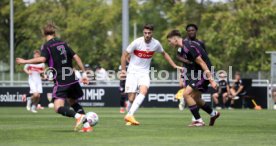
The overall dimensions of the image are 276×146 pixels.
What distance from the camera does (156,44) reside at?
18.9 meters

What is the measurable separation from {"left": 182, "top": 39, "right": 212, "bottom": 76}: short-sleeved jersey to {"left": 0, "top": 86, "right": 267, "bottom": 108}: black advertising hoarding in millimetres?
17704

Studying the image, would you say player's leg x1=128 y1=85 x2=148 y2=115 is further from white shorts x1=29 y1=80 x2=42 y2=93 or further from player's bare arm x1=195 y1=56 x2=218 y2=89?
white shorts x1=29 y1=80 x2=42 y2=93

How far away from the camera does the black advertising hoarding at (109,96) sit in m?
35.3

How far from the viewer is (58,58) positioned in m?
15.6

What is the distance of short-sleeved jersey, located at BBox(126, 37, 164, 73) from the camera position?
18.8 m

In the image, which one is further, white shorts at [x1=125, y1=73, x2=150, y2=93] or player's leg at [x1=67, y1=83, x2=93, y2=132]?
white shorts at [x1=125, y1=73, x2=150, y2=93]

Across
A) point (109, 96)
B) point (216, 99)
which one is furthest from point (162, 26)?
point (216, 99)

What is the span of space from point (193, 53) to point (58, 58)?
Result: 302 centimetres

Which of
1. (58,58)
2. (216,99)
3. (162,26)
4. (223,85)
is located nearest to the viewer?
(58,58)

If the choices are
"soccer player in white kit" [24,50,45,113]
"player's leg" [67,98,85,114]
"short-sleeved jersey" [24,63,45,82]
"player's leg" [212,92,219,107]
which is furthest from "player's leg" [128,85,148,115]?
"player's leg" [212,92,219,107]

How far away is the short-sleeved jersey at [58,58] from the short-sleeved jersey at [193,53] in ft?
9.17

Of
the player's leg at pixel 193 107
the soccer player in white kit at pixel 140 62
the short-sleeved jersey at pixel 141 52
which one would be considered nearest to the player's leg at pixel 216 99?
the soccer player in white kit at pixel 140 62

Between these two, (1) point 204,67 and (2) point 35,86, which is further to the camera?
(2) point 35,86

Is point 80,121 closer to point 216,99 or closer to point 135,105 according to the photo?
point 135,105
